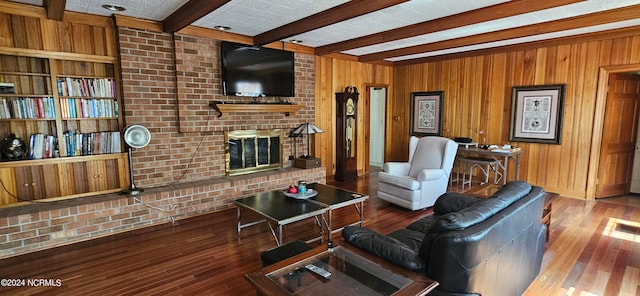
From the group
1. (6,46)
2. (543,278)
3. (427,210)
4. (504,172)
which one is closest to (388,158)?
(504,172)

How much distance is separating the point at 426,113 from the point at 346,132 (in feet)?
5.88

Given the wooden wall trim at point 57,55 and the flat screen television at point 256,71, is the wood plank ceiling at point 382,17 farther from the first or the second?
the wooden wall trim at point 57,55

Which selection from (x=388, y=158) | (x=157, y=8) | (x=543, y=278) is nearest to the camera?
(x=543, y=278)

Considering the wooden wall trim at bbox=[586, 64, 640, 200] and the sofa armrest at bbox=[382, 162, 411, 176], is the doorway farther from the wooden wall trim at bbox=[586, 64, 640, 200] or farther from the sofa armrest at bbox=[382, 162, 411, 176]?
the wooden wall trim at bbox=[586, 64, 640, 200]

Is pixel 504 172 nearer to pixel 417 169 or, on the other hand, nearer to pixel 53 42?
pixel 417 169

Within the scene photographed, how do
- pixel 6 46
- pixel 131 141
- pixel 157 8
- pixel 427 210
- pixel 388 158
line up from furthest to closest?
pixel 388 158 < pixel 427 210 < pixel 131 141 < pixel 157 8 < pixel 6 46

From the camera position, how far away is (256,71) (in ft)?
14.9

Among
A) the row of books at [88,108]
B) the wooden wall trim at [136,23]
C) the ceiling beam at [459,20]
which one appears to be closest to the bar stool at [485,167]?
the ceiling beam at [459,20]

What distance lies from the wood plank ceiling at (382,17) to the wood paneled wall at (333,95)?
107 cm

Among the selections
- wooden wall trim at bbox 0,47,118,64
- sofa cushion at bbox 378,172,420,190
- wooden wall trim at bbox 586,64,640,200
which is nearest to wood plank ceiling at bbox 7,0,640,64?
wooden wall trim at bbox 0,47,118,64

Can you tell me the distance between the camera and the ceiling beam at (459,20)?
2.94 meters

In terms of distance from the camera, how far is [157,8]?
326cm

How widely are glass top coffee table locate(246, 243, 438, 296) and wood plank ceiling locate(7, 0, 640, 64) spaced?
7.14ft

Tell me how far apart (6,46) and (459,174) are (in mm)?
6654
